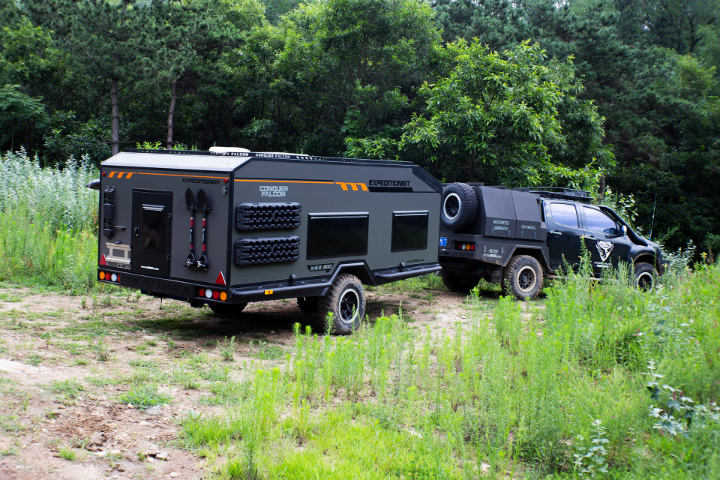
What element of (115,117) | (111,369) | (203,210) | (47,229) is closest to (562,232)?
(203,210)

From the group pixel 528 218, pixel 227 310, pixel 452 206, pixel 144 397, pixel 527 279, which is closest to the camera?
pixel 144 397

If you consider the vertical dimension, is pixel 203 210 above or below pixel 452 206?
below

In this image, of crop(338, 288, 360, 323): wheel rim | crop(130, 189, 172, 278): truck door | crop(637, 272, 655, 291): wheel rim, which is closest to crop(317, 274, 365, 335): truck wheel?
crop(338, 288, 360, 323): wheel rim

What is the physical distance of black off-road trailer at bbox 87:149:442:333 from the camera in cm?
699

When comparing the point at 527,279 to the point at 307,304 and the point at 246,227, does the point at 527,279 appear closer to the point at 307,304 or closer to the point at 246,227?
the point at 307,304

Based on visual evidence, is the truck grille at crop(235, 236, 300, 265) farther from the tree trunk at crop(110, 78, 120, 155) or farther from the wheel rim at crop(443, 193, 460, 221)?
the tree trunk at crop(110, 78, 120, 155)

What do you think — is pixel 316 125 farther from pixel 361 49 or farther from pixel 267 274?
pixel 267 274

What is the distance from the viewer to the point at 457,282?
1262cm

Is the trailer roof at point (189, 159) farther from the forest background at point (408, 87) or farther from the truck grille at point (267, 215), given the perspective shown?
the forest background at point (408, 87)

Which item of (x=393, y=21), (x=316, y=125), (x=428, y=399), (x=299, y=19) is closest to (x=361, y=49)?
(x=393, y=21)

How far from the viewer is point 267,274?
7.38 m

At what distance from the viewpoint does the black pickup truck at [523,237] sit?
436 inches

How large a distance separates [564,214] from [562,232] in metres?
0.40

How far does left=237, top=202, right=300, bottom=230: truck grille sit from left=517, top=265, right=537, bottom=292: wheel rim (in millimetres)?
5728
